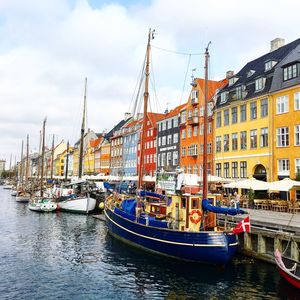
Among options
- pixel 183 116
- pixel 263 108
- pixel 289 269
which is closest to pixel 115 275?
pixel 289 269

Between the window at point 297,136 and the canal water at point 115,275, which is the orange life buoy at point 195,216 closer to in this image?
the canal water at point 115,275

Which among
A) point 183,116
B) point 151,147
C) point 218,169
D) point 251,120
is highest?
point 183,116

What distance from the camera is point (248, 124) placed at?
147 ft

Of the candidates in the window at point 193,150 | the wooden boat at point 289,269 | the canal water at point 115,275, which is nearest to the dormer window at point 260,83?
the window at point 193,150

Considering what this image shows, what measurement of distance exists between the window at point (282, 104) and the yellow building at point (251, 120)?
1.34 ft

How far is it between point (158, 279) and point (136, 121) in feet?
226

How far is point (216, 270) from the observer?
19.8 metres

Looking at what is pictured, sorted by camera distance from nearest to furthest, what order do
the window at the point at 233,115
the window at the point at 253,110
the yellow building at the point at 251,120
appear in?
the yellow building at the point at 251,120, the window at the point at 253,110, the window at the point at 233,115

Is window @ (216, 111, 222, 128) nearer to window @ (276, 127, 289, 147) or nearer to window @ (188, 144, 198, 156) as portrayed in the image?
window @ (188, 144, 198, 156)

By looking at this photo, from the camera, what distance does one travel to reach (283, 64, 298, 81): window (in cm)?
3859

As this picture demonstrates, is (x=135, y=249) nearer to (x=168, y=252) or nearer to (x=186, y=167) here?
(x=168, y=252)

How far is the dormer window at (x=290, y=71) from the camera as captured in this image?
3845cm

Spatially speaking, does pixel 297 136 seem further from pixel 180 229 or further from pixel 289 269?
pixel 289 269

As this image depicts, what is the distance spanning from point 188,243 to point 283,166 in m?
22.4
